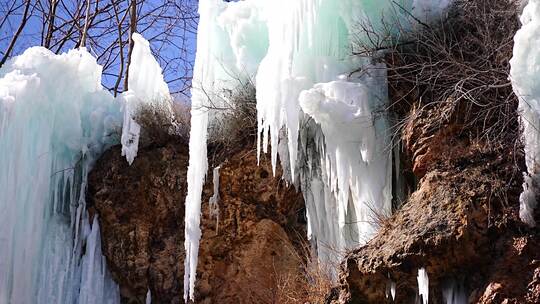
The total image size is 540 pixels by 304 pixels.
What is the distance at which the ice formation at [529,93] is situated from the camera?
4.97 metres

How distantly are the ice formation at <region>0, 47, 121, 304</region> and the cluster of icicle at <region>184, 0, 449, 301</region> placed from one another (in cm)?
144

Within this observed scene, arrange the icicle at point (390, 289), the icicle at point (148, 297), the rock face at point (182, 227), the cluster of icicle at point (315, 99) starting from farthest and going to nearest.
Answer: the icicle at point (148, 297)
the rock face at point (182, 227)
the cluster of icicle at point (315, 99)
the icicle at point (390, 289)

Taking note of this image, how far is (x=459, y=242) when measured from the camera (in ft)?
16.6

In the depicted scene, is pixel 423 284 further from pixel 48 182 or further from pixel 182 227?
pixel 48 182

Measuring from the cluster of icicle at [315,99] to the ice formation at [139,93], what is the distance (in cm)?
104

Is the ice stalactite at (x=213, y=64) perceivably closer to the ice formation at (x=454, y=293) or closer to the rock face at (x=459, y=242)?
the rock face at (x=459, y=242)

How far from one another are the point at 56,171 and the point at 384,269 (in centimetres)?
432

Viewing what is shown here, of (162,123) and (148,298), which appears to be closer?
(148,298)

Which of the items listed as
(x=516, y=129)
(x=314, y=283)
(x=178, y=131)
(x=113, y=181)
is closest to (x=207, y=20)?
(x=178, y=131)

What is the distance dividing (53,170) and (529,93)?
5.11 metres

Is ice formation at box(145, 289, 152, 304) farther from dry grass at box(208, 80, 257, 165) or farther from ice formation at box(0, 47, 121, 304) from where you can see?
dry grass at box(208, 80, 257, 165)

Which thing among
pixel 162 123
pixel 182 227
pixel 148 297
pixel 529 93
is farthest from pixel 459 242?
pixel 162 123

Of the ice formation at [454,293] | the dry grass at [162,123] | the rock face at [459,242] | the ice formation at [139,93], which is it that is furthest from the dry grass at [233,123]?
the ice formation at [454,293]

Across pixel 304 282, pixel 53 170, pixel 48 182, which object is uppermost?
pixel 53 170
